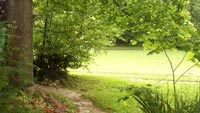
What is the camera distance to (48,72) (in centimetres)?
981

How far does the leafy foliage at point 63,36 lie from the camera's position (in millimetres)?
9727

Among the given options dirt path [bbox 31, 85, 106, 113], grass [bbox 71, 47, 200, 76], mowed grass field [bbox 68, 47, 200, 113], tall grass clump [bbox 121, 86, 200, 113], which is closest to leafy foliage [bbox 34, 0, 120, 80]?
mowed grass field [bbox 68, 47, 200, 113]

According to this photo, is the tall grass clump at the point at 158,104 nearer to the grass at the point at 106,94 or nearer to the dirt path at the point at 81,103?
the grass at the point at 106,94

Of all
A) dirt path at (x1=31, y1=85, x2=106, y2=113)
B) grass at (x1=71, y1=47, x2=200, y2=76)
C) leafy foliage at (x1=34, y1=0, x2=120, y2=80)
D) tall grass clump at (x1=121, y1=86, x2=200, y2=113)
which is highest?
leafy foliage at (x1=34, y1=0, x2=120, y2=80)

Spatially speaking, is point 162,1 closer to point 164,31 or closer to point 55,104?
point 164,31

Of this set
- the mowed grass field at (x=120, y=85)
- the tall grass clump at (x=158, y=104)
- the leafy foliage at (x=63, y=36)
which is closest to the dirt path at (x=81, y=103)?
the mowed grass field at (x=120, y=85)

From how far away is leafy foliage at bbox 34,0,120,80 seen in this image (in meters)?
9.73

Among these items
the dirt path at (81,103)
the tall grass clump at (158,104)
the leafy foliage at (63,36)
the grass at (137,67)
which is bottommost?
the dirt path at (81,103)

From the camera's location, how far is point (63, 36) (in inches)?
388

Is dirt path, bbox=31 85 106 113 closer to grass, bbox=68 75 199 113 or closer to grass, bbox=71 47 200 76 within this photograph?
grass, bbox=68 75 199 113

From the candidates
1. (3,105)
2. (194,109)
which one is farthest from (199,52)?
(3,105)

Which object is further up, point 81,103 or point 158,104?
point 158,104

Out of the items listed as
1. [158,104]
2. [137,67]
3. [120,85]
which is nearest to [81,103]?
[120,85]

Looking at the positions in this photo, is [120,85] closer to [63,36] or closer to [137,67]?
[63,36]
